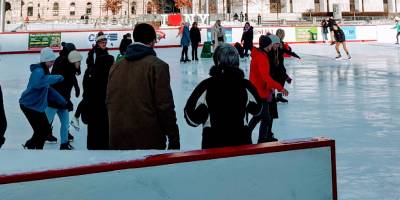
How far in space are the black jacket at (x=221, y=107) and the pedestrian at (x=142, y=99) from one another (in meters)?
0.18

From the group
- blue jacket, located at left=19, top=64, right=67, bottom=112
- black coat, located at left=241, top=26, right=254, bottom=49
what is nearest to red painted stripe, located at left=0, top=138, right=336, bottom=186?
blue jacket, located at left=19, top=64, right=67, bottom=112

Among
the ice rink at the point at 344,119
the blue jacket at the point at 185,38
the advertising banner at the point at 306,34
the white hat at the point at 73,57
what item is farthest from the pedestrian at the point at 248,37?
the advertising banner at the point at 306,34

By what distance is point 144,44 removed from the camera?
331cm

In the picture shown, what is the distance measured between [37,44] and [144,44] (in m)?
25.3

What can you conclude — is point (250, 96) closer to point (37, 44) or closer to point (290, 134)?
point (290, 134)

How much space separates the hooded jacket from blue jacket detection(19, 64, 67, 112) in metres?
1.91

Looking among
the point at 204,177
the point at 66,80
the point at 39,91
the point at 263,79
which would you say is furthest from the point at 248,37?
the point at 204,177

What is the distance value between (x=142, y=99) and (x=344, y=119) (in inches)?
194

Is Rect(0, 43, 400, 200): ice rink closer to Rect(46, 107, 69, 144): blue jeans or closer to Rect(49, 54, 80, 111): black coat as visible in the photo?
Rect(46, 107, 69, 144): blue jeans

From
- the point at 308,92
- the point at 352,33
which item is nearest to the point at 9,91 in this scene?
the point at 308,92

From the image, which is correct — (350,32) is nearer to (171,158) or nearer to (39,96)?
(39,96)

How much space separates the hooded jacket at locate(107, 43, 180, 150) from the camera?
325 centimetres

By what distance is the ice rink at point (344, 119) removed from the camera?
444 centimetres

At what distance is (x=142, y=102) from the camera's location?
3.29 metres
